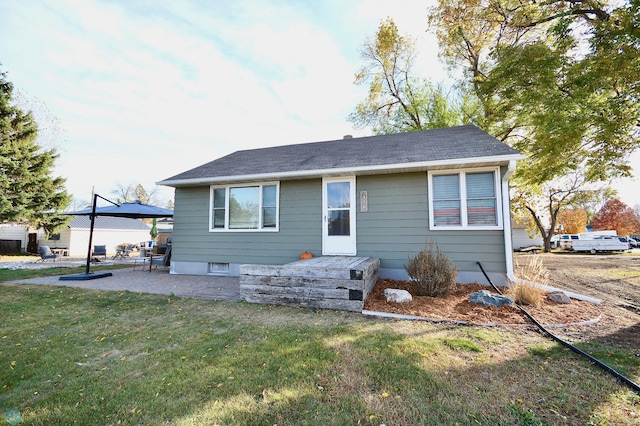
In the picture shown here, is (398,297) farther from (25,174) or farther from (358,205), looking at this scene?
(25,174)

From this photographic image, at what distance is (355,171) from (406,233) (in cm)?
190

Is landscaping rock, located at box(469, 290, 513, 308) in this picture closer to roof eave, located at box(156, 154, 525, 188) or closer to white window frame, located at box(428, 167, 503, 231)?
white window frame, located at box(428, 167, 503, 231)

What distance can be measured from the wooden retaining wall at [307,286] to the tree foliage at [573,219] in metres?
32.4

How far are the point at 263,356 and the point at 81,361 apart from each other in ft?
6.16

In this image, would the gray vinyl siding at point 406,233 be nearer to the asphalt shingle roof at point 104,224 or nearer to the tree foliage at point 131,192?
the asphalt shingle roof at point 104,224

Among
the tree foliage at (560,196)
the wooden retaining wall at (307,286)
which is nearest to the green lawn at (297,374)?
the wooden retaining wall at (307,286)

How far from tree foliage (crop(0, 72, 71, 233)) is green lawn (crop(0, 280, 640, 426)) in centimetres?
1561

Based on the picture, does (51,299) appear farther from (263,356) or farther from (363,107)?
(363,107)

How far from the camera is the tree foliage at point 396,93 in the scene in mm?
14977

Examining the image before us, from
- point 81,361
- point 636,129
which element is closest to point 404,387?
point 81,361

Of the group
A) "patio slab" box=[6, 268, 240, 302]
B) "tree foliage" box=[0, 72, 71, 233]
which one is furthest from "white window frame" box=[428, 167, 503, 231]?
"tree foliage" box=[0, 72, 71, 233]

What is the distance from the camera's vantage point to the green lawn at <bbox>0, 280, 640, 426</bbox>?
2.00m

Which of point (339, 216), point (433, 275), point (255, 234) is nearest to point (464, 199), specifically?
point (433, 275)

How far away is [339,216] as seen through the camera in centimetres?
717
